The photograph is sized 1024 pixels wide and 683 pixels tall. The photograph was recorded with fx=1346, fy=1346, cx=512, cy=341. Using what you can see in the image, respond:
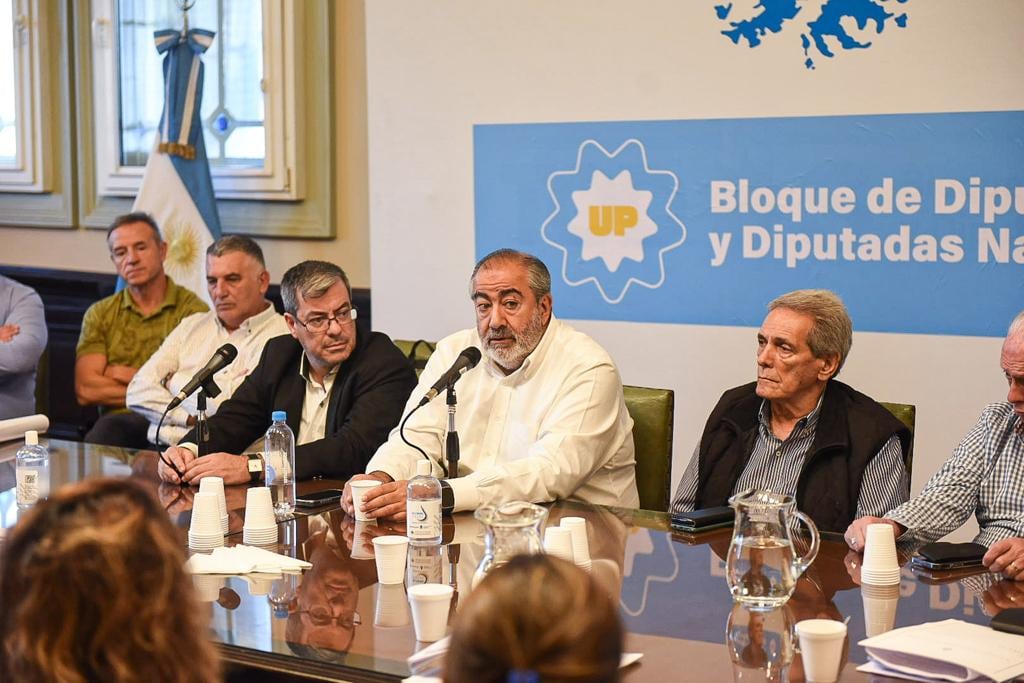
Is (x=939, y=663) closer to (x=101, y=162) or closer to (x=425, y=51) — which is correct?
(x=425, y=51)

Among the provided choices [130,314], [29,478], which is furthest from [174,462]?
[130,314]

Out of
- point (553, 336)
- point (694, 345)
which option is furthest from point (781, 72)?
point (553, 336)

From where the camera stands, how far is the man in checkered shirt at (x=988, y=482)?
2.88 meters

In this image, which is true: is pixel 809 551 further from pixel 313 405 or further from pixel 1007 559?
pixel 313 405

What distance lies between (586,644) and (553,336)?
9.09ft

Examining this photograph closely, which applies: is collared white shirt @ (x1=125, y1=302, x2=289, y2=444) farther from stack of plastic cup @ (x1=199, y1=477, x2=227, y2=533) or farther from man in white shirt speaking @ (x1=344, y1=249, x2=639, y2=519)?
stack of plastic cup @ (x1=199, y1=477, x2=227, y2=533)

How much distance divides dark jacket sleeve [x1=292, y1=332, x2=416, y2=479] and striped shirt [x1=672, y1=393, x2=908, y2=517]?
0.86 metres

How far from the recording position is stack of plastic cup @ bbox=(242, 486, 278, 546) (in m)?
2.74

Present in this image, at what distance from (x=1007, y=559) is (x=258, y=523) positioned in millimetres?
1446

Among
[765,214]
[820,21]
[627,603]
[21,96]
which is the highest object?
[21,96]

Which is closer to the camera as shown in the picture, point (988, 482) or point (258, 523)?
point (258, 523)

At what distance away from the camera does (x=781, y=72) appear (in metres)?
4.30

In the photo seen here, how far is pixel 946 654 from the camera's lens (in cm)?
191

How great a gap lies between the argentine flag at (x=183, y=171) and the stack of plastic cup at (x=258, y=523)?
10.2 ft
